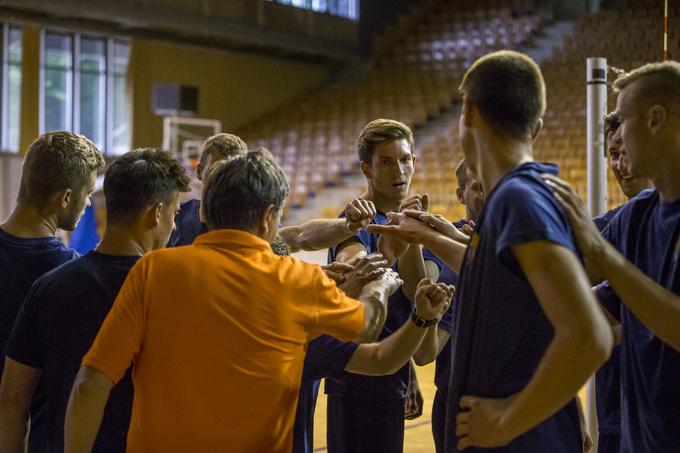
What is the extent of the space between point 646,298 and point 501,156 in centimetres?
45

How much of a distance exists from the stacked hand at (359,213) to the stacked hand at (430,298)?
0.57 meters

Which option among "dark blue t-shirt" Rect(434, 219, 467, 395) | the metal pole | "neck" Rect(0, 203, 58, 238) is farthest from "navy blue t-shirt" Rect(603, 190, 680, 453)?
the metal pole

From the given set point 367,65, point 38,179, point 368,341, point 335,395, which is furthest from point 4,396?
point 367,65

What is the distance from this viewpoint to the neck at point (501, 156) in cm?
181

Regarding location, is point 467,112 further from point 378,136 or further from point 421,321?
point 378,136

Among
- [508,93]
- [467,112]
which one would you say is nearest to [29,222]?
[467,112]

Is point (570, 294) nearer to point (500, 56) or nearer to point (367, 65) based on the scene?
point (500, 56)

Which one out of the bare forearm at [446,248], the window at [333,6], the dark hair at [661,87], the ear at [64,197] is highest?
the window at [333,6]

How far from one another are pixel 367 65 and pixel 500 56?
1808cm

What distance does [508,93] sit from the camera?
1.77 meters

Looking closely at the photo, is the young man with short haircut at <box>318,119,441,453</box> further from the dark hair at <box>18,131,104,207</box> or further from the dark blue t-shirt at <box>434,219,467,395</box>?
the dark hair at <box>18,131,104,207</box>

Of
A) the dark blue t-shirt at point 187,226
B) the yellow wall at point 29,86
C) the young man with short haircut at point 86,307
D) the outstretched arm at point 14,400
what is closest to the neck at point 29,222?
the young man with short haircut at point 86,307

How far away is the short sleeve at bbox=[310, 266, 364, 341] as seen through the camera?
203 centimetres

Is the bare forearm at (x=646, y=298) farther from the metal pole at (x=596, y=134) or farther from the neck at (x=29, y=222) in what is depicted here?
the metal pole at (x=596, y=134)
